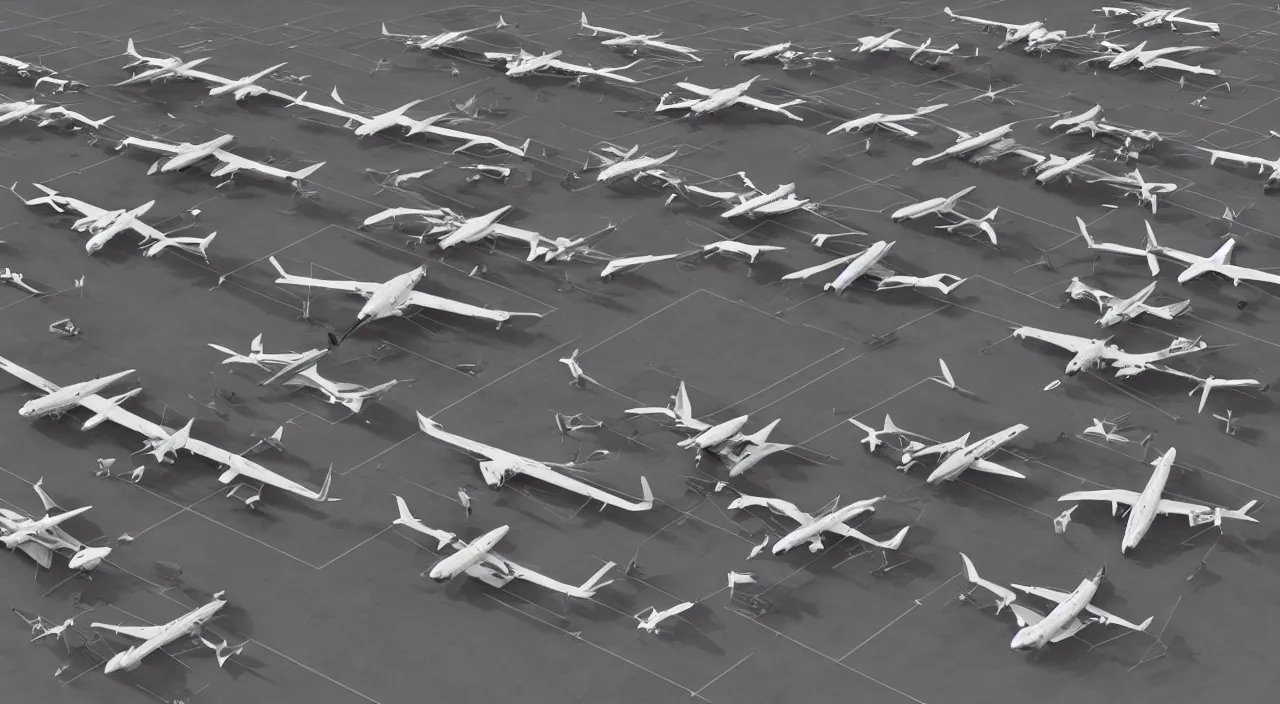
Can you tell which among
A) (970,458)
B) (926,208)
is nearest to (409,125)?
(926,208)

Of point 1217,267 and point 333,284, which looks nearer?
point 333,284

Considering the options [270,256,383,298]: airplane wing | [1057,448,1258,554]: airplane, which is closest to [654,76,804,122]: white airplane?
[270,256,383,298]: airplane wing

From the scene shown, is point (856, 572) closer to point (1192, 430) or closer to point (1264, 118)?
point (1192, 430)

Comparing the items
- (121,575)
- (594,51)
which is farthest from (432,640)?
(594,51)

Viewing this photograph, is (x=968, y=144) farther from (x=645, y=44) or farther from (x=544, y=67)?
(x=544, y=67)

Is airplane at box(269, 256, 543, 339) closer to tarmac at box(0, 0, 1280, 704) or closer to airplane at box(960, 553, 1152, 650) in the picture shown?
tarmac at box(0, 0, 1280, 704)

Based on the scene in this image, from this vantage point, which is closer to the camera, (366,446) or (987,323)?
(366,446)

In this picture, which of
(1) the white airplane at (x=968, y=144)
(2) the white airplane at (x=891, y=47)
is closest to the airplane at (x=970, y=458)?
(1) the white airplane at (x=968, y=144)
